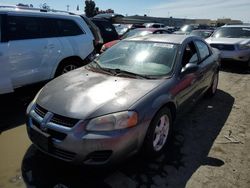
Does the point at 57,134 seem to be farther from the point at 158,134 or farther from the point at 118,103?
the point at 158,134

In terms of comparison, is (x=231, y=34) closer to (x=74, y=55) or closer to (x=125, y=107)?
(x=74, y=55)

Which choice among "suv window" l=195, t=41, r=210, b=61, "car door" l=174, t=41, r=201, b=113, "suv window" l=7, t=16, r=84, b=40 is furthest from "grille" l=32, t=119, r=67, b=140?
"suv window" l=195, t=41, r=210, b=61

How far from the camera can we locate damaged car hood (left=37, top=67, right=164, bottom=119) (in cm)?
290

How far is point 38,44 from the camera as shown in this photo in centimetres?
547

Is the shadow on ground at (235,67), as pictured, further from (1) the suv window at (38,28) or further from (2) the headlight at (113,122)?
(2) the headlight at (113,122)

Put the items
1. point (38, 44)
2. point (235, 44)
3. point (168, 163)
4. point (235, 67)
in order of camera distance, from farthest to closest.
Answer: point (235, 67) < point (235, 44) < point (38, 44) < point (168, 163)

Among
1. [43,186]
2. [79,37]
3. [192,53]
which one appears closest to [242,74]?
[192,53]

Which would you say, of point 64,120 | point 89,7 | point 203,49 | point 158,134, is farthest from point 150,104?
point 89,7

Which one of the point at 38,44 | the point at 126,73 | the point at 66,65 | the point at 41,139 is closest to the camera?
the point at 41,139

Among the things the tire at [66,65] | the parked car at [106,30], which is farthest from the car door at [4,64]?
the parked car at [106,30]

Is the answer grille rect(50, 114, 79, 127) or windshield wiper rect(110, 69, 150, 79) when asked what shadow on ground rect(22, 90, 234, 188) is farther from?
windshield wiper rect(110, 69, 150, 79)

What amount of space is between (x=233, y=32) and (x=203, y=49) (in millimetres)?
6484

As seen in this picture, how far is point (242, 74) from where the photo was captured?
29.1 ft

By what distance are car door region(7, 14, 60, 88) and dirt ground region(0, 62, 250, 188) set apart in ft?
2.78
